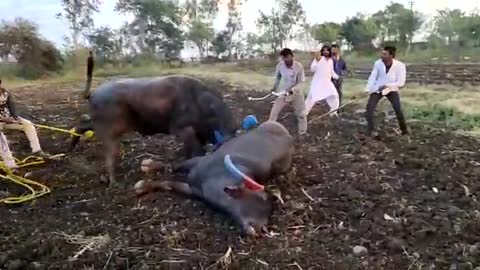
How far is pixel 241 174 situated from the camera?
5.18 meters

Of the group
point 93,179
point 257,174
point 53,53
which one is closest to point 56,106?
point 93,179

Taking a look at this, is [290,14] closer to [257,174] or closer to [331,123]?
[331,123]

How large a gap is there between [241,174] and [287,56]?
4.02 m

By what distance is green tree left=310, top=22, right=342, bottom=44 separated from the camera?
36.2 metres

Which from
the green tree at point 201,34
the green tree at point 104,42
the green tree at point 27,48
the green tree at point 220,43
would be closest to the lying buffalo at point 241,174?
the green tree at point 27,48

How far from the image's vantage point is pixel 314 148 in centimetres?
820

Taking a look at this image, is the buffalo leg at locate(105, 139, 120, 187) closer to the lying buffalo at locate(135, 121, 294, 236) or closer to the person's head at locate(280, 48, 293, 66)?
the lying buffalo at locate(135, 121, 294, 236)

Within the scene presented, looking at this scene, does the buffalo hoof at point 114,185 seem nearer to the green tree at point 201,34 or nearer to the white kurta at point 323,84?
the white kurta at point 323,84

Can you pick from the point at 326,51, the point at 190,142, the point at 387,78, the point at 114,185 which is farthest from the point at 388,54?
the point at 114,185

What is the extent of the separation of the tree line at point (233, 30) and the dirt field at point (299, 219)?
83.2 feet

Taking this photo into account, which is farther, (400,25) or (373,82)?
(400,25)

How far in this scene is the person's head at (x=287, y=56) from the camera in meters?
8.84

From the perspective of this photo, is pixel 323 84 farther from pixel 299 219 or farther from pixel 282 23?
pixel 282 23

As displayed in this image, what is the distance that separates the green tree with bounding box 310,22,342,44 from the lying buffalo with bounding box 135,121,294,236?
3019 centimetres
